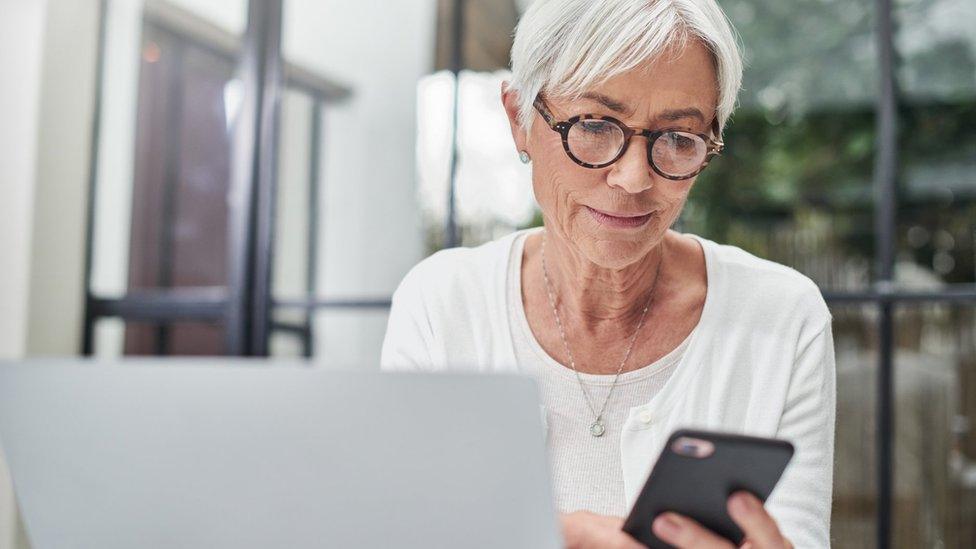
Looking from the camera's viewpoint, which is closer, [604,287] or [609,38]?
[609,38]

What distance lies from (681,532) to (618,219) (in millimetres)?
487

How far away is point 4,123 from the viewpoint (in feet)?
8.55

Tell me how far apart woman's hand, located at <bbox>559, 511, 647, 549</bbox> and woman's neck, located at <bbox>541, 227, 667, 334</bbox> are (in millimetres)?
393

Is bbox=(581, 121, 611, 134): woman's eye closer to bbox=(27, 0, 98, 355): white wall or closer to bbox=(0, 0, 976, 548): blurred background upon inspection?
bbox=(0, 0, 976, 548): blurred background

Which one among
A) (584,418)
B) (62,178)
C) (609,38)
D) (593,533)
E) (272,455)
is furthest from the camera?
(62,178)

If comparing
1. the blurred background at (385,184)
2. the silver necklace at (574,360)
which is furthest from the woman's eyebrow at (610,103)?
the blurred background at (385,184)

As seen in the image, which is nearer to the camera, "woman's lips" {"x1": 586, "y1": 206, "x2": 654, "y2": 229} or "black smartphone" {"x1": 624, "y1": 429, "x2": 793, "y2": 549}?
→ "black smartphone" {"x1": 624, "y1": 429, "x2": 793, "y2": 549}

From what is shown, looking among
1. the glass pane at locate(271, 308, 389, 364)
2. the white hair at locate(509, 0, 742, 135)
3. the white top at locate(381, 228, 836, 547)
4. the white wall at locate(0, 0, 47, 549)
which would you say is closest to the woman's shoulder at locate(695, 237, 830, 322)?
the white top at locate(381, 228, 836, 547)

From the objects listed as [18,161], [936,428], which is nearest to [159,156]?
[18,161]

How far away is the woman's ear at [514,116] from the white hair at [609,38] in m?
0.05

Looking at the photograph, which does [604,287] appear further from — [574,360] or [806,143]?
[806,143]

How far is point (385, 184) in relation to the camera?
8.16ft

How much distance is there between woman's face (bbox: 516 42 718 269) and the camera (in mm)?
1155

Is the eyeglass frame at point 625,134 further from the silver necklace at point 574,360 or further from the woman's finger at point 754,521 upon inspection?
the woman's finger at point 754,521
